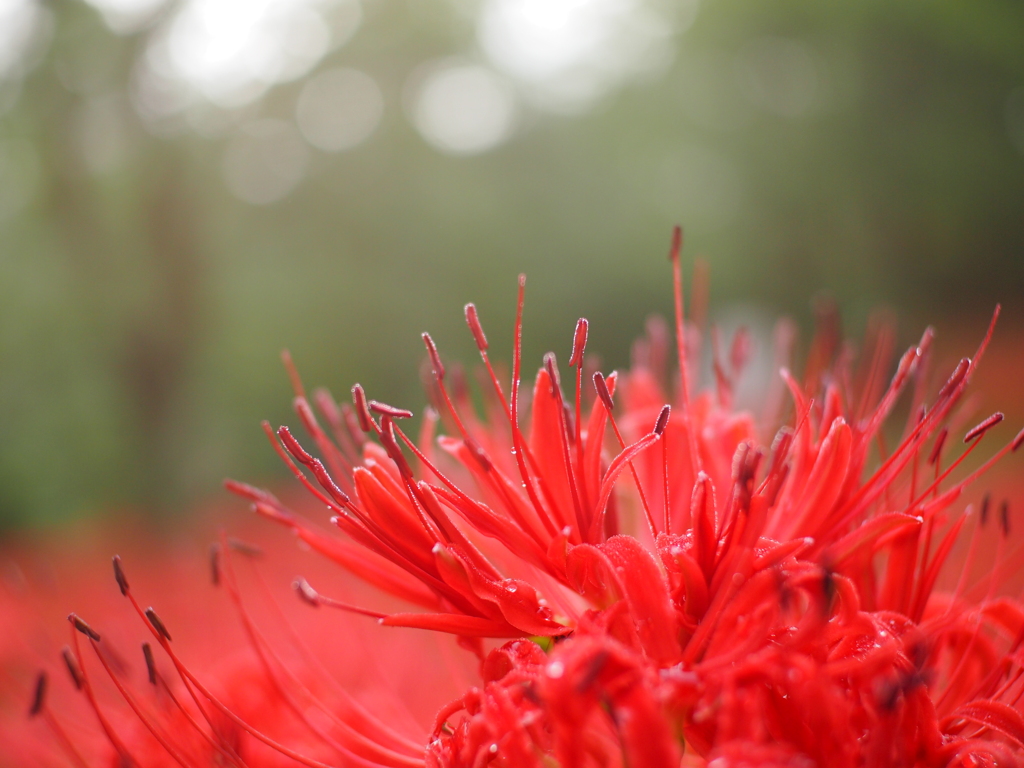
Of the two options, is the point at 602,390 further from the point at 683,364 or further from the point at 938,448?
the point at 938,448

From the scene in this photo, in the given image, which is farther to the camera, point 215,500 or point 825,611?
point 215,500

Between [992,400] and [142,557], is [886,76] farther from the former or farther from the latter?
[142,557]

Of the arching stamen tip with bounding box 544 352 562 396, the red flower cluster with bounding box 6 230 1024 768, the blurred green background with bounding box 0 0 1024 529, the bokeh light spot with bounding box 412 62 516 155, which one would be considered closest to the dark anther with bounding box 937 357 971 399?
the red flower cluster with bounding box 6 230 1024 768

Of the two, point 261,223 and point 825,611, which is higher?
point 261,223

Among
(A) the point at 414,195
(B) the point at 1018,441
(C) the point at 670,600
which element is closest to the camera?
(C) the point at 670,600

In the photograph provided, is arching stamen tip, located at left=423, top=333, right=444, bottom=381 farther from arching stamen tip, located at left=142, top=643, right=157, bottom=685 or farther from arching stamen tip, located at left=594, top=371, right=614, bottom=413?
arching stamen tip, located at left=142, top=643, right=157, bottom=685

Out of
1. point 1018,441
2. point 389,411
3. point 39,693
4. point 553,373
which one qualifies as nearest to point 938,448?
point 1018,441

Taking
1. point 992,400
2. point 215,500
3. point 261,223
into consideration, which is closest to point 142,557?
point 215,500
